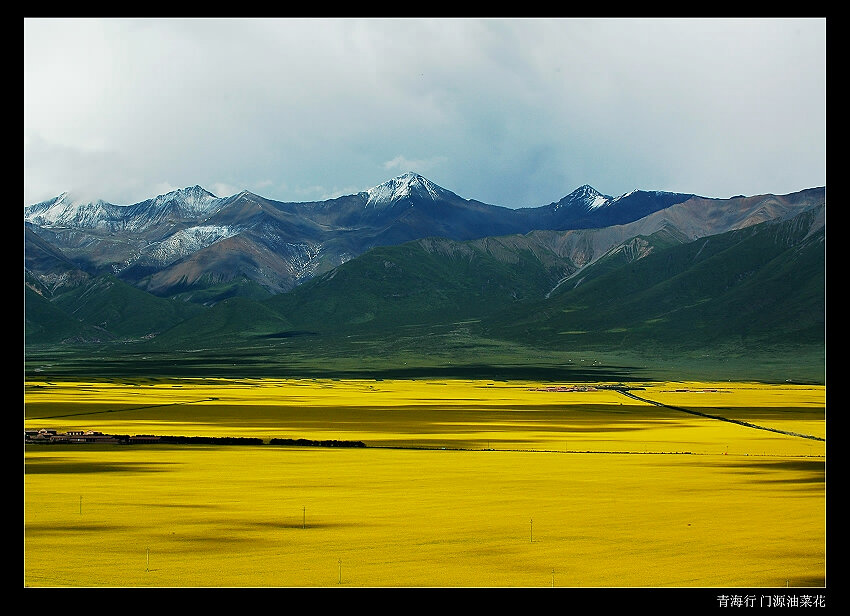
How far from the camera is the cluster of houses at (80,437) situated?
65037mm

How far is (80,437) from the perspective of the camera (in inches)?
2625

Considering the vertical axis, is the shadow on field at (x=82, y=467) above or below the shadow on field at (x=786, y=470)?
below

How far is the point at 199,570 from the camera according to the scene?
29.3 meters

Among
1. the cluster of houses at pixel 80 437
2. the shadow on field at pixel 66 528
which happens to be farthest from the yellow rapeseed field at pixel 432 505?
the cluster of houses at pixel 80 437

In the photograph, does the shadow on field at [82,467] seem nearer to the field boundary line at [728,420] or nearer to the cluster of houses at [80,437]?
the cluster of houses at [80,437]

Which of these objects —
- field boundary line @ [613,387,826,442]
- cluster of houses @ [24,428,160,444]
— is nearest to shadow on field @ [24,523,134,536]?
cluster of houses @ [24,428,160,444]

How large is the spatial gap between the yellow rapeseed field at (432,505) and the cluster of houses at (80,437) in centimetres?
323

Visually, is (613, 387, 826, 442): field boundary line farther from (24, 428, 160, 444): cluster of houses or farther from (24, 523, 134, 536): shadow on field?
(24, 523, 134, 536): shadow on field

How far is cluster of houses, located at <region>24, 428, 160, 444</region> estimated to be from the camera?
65.0 metres

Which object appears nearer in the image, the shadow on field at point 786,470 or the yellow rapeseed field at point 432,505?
the yellow rapeseed field at point 432,505

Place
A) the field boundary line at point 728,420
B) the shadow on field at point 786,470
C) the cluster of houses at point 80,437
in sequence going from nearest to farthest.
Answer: the shadow on field at point 786,470
the cluster of houses at point 80,437
the field boundary line at point 728,420

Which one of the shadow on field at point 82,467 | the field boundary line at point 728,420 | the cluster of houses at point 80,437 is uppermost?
the field boundary line at point 728,420

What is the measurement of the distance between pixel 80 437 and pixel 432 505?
114 ft
